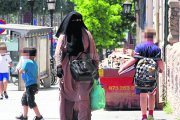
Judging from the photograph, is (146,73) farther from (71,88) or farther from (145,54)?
(71,88)

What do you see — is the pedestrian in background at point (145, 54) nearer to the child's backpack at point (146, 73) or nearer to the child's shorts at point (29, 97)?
the child's backpack at point (146, 73)

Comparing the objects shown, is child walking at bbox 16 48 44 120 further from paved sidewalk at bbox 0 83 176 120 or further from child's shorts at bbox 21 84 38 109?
paved sidewalk at bbox 0 83 176 120

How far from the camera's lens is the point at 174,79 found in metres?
6.74

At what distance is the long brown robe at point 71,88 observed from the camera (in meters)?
5.15

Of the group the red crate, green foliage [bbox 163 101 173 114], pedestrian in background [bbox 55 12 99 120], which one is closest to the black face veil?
pedestrian in background [bbox 55 12 99 120]

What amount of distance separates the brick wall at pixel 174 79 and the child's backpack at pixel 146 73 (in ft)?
1.64

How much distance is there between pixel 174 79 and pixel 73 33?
2411mm

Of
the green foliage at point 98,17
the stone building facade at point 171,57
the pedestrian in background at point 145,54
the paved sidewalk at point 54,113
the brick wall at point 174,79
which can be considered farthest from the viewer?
the green foliage at point 98,17

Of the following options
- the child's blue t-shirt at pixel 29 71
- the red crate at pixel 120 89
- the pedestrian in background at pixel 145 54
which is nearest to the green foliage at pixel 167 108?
the red crate at pixel 120 89

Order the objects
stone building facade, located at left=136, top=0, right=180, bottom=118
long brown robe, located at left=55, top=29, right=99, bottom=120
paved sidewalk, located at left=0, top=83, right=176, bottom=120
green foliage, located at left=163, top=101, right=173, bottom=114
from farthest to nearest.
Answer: green foliage, located at left=163, top=101, right=173, bottom=114 → paved sidewalk, located at left=0, top=83, right=176, bottom=120 → stone building facade, located at left=136, top=0, right=180, bottom=118 → long brown robe, located at left=55, top=29, right=99, bottom=120

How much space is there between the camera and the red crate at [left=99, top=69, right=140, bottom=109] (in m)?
8.06

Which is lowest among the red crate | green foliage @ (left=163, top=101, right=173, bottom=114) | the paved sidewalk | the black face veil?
the paved sidewalk

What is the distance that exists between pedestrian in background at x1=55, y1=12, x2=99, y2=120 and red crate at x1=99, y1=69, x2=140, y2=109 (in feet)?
8.98

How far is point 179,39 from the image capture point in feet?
24.5
